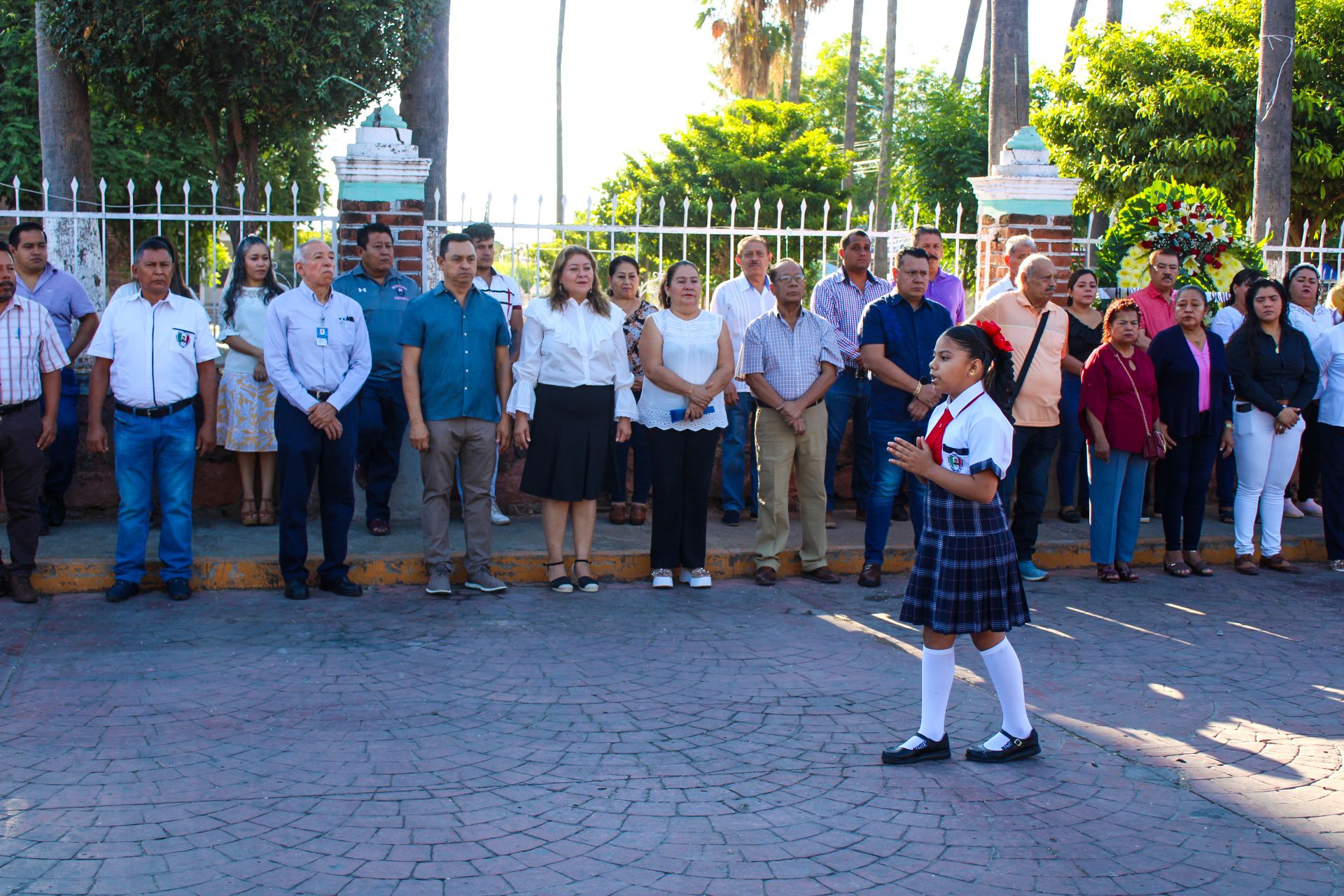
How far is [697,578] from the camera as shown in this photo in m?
7.24

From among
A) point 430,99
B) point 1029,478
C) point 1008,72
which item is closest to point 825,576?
point 1029,478

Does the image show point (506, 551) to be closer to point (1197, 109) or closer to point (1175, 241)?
point (1175, 241)

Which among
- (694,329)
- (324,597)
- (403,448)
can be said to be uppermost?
(694,329)

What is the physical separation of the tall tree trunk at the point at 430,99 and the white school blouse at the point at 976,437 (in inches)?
389

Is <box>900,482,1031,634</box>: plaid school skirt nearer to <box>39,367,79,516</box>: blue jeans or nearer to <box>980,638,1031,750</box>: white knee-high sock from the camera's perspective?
<box>980,638,1031,750</box>: white knee-high sock

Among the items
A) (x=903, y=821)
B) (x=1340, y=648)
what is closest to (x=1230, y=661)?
(x=1340, y=648)

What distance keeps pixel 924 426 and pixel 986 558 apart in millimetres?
2986

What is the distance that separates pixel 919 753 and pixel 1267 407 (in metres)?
4.73

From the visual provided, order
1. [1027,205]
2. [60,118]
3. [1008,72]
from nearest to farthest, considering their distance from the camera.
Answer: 1. [1027,205]
2. [60,118]
3. [1008,72]

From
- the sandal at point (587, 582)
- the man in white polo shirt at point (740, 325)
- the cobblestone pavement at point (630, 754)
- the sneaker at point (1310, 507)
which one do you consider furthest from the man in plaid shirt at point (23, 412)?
the sneaker at point (1310, 507)

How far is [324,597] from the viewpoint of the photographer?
6.83m

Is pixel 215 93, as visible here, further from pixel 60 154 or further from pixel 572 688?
pixel 572 688

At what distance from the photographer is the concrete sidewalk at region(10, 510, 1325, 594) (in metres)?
6.98

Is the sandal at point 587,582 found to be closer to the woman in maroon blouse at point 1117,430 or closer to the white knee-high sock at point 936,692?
the white knee-high sock at point 936,692
